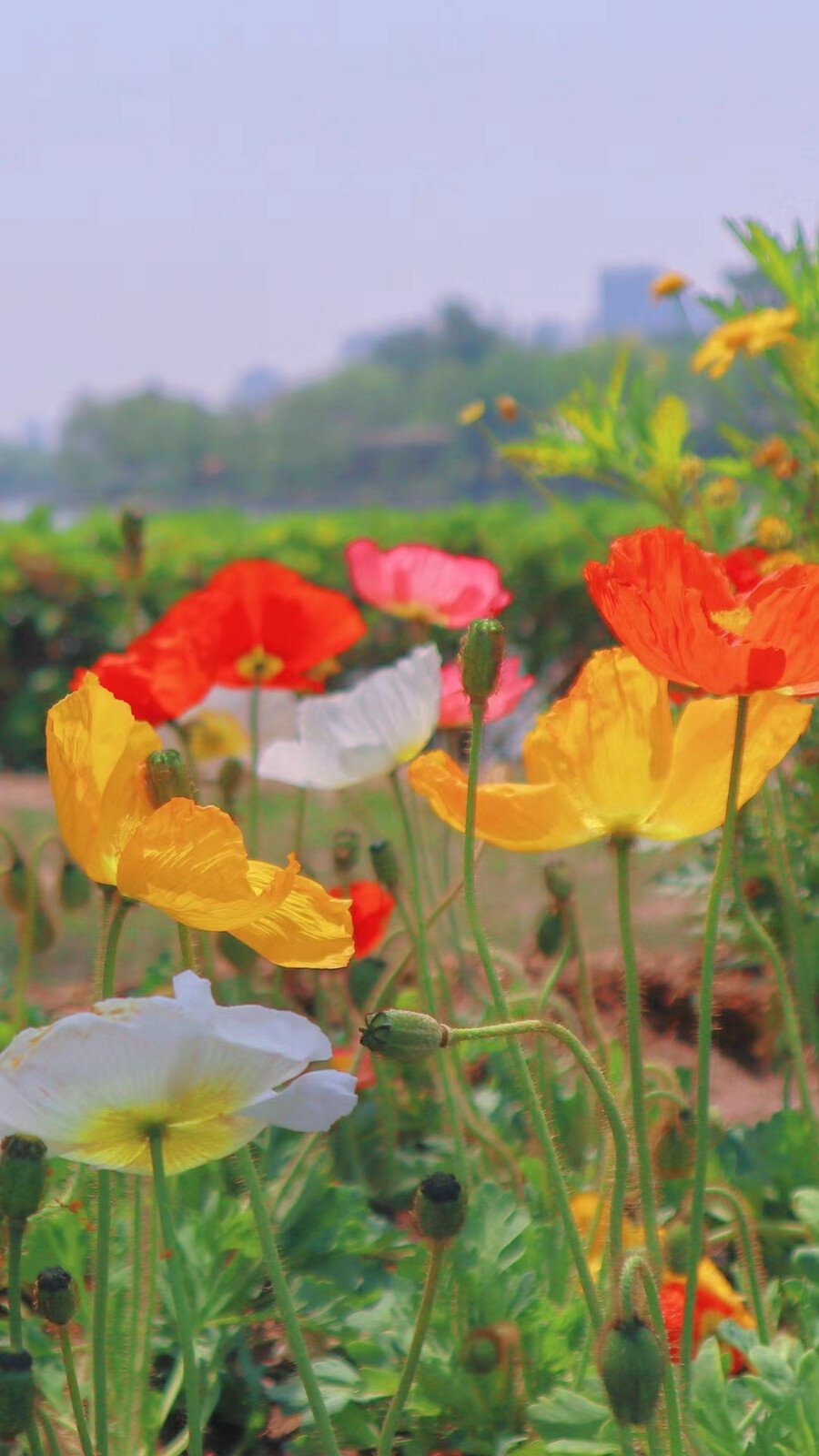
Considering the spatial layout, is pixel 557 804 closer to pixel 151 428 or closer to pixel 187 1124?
pixel 187 1124

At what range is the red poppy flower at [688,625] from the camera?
889 millimetres

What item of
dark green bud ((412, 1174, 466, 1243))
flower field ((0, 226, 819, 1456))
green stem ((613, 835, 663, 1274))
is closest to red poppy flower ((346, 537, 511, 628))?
flower field ((0, 226, 819, 1456))

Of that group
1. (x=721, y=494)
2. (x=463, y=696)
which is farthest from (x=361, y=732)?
(x=721, y=494)

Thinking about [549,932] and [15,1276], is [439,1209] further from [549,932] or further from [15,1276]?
[549,932]

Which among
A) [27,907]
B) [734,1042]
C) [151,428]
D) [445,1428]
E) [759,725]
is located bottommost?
[151,428]

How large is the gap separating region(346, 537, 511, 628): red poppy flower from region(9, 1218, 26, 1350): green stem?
3.41 ft

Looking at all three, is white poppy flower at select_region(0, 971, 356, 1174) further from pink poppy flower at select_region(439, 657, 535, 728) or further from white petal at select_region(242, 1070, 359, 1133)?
pink poppy flower at select_region(439, 657, 535, 728)

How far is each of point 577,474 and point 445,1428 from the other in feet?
4.51

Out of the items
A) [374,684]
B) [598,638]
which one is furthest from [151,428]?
[374,684]

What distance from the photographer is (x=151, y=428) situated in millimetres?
74250

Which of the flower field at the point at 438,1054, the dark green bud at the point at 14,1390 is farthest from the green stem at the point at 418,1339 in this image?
the dark green bud at the point at 14,1390

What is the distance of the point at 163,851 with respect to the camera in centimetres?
85

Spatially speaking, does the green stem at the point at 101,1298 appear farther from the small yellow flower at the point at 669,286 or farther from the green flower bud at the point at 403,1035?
the small yellow flower at the point at 669,286

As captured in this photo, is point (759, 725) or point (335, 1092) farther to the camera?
point (759, 725)
